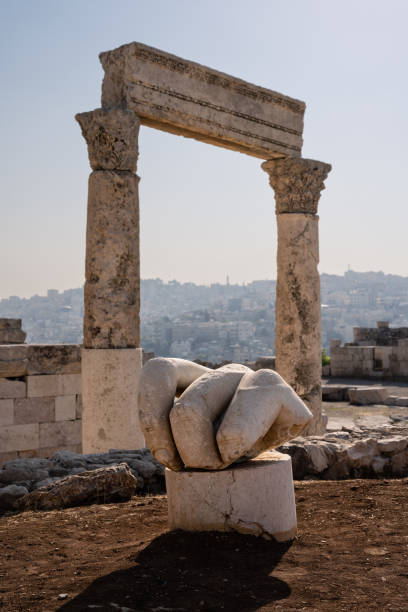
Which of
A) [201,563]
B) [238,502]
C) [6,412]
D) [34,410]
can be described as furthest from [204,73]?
[201,563]

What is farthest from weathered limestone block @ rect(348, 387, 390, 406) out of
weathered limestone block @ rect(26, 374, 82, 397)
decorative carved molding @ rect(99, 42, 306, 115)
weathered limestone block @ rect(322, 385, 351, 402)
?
weathered limestone block @ rect(26, 374, 82, 397)

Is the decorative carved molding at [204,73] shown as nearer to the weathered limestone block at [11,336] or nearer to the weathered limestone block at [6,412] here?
the weathered limestone block at [11,336]

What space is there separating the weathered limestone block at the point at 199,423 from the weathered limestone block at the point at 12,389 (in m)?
5.43

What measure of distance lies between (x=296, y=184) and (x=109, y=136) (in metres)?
3.56

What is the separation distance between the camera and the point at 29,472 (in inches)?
213

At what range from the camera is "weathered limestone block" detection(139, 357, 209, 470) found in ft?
12.8

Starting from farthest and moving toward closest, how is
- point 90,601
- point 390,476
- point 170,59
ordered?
1. point 170,59
2. point 390,476
3. point 90,601

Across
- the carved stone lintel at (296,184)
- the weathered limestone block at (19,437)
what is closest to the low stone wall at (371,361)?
the carved stone lintel at (296,184)

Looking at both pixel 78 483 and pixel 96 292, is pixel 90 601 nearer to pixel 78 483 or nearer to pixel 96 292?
pixel 78 483

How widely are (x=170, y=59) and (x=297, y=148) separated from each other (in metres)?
2.96

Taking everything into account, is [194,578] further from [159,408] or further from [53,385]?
[53,385]

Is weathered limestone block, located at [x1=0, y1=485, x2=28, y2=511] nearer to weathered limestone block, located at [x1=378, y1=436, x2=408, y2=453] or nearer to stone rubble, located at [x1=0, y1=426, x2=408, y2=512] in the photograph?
stone rubble, located at [x1=0, y1=426, x2=408, y2=512]

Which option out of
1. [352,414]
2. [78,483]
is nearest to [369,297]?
[352,414]

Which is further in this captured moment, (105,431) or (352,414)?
(352,414)
